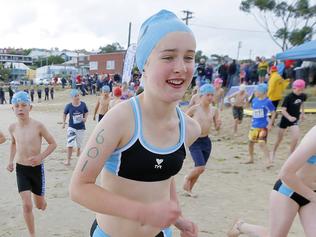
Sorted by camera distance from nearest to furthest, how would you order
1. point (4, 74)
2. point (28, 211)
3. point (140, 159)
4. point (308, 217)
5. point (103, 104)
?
point (140, 159) < point (308, 217) < point (28, 211) < point (103, 104) < point (4, 74)

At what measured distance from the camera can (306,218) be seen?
300 centimetres

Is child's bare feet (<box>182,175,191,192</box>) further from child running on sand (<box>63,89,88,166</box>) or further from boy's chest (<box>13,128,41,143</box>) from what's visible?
child running on sand (<box>63,89,88,166</box>)

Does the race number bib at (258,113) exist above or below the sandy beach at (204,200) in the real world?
above

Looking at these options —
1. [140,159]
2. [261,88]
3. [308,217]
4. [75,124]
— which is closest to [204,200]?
[308,217]

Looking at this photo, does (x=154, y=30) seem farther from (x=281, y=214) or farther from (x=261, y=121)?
(x=261, y=121)

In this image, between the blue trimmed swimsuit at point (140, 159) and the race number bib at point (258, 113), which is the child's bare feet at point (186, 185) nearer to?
the race number bib at point (258, 113)

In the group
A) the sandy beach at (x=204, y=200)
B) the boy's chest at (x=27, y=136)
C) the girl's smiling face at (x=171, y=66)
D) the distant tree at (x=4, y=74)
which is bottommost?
the distant tree at (x=4, y=74)

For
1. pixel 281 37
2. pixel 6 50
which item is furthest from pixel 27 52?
pixel 281 37

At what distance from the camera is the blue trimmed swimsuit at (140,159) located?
1773 mm

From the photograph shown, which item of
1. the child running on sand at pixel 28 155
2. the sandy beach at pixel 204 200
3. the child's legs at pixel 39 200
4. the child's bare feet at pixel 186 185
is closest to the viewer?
the child running on sand at pixel 28 155

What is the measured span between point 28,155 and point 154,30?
3.36m

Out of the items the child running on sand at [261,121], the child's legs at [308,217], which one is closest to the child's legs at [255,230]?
the child's legs at [308,217]

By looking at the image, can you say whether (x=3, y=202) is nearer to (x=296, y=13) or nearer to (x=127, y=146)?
(x=127, y=146)

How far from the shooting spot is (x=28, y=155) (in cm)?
466
